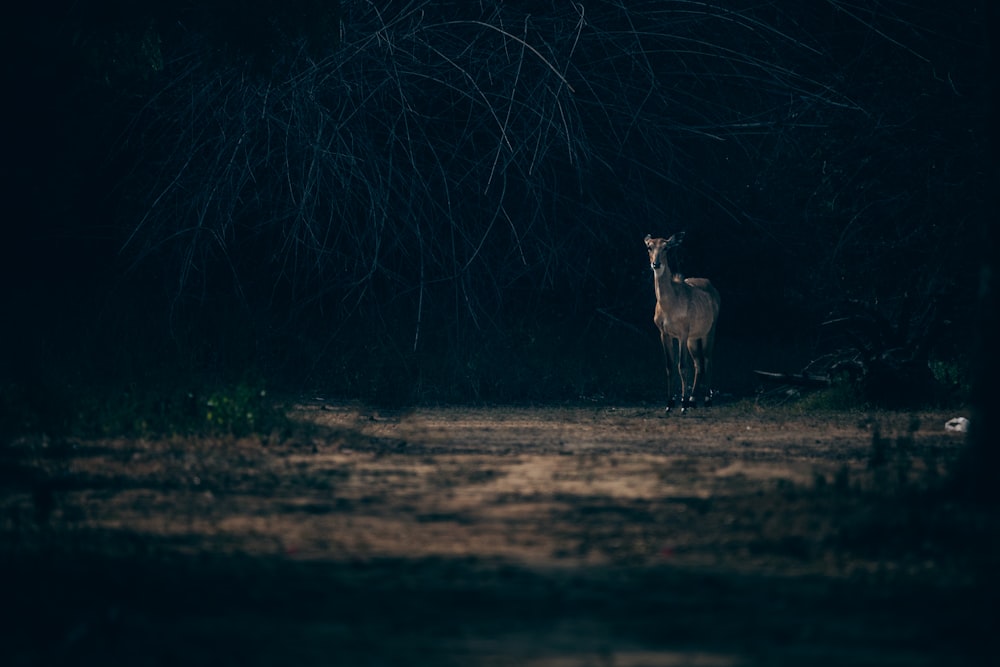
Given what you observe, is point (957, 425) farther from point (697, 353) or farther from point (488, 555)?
point (488, 555)

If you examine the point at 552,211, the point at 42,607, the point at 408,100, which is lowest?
the point at 42,607

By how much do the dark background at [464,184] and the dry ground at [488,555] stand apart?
18.1 feet

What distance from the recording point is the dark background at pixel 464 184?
57.7 feet

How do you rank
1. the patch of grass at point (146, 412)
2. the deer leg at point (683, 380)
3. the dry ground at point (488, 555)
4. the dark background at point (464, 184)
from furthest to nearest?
1. the dark background at point (464, 184)
2. the deer leg at point (683, 380)
3. the patch of grass at point (146, 412)
4. the dry ground at point (488, 555)

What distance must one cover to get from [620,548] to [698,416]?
8.25m

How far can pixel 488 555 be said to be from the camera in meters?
7.83

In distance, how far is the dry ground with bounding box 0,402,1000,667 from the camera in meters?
6.11

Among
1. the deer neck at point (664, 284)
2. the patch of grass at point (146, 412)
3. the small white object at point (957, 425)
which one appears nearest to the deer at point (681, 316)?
the deer neck at point (664, 284)

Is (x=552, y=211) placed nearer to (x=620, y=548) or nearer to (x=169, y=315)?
(x=169, y=315)

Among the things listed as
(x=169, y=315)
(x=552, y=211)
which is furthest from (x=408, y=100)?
(x=169, y=315)

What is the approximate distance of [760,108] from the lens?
66.4 ft

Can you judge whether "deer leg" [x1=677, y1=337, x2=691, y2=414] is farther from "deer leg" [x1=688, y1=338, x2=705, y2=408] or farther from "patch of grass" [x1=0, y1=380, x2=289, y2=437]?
"patch of grass" [x1=0, y1=380, x2=289, y2=437]

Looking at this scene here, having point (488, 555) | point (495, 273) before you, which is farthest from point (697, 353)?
point (488, 555)

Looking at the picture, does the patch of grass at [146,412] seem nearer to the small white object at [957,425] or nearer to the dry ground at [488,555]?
the dry ground at [488,555]
